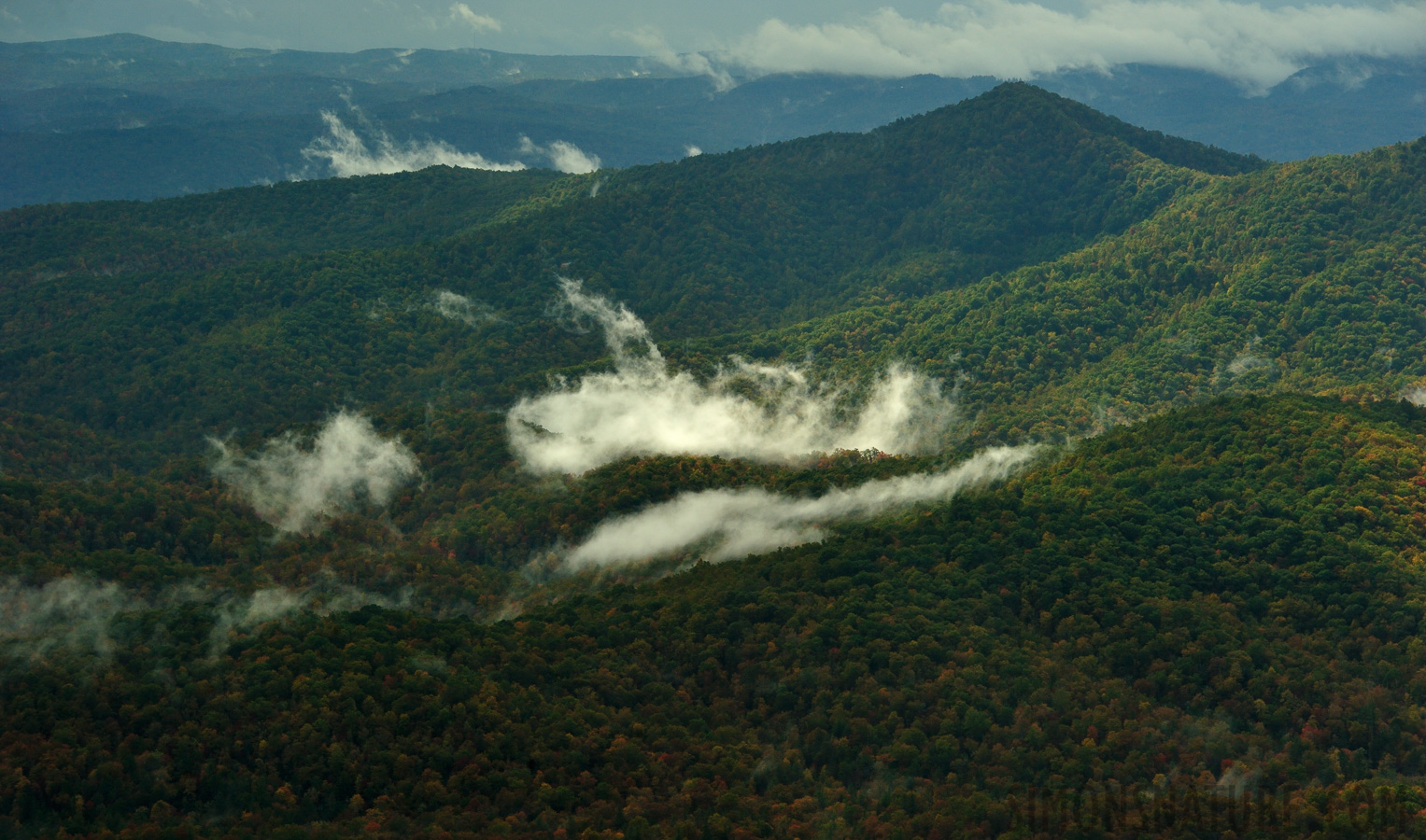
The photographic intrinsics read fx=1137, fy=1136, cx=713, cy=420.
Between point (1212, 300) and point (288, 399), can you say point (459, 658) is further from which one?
point (1212, 300)

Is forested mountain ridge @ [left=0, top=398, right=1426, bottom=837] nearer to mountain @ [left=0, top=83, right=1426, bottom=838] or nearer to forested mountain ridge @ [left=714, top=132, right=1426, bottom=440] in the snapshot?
mountain @ [left=0, top=83, right=1426, bottom=838]

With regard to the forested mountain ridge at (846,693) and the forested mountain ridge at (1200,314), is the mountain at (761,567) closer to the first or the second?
the forested mountain ridge at (846,693)

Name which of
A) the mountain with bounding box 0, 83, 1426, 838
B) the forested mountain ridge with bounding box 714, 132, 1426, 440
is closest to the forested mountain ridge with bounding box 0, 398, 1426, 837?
the mountain with bounding box 0, 83, 1426, 838

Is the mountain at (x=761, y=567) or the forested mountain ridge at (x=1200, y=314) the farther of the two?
the forested mountain ridge at (x=1200, y=314)

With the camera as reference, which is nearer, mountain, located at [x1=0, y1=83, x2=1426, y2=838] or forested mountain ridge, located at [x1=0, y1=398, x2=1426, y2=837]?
forested mountain ridge, located at [x1=0, y1=398, x2=1426, y2=837]

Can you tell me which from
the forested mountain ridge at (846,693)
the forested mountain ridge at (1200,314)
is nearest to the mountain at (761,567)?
the forested mountain ridge at (846,693)

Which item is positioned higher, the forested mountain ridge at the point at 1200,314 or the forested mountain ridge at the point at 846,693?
the forested mountain ridge at the point at 1200,314

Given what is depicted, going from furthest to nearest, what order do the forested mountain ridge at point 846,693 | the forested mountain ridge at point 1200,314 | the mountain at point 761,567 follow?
1. the forested mountain ridge at point 1200,314
2. the mountain at point 761,567
3. the forested mountain ridge at point 846,693

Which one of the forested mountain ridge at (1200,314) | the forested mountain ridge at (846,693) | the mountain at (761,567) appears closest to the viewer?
the forested mountain ridge at (846,693)

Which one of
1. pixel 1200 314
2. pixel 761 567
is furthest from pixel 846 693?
pixel 1200 314

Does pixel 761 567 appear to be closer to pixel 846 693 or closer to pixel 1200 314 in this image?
pixel 846 693
